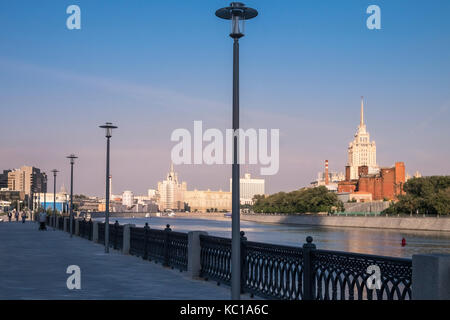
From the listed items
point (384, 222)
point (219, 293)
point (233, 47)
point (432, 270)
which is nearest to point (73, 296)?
point (219, 293)

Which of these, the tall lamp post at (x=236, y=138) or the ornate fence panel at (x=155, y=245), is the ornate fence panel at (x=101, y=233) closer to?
the ornate fence panel at (x=155, y=245)

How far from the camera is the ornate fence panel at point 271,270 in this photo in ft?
35.3

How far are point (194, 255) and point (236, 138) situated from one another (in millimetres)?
6235

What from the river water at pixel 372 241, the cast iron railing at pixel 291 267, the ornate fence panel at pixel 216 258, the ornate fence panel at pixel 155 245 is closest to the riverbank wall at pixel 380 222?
the river water at pixel 372 241

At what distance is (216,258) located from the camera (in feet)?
48.0

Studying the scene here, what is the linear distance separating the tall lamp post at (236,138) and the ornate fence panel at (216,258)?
321 centimetres

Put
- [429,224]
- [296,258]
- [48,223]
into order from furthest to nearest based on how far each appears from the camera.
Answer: [429,224], [48,223], [296,258]

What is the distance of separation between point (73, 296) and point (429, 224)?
99.2m

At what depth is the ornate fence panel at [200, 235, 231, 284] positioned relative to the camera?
13.8m

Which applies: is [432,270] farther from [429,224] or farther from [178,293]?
[429,224]

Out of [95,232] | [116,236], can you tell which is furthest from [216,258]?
[95,232]

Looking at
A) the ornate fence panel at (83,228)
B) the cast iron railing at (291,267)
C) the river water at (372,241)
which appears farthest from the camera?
the river water at (372,241)

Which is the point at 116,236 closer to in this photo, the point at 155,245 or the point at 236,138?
the point at 155,245
